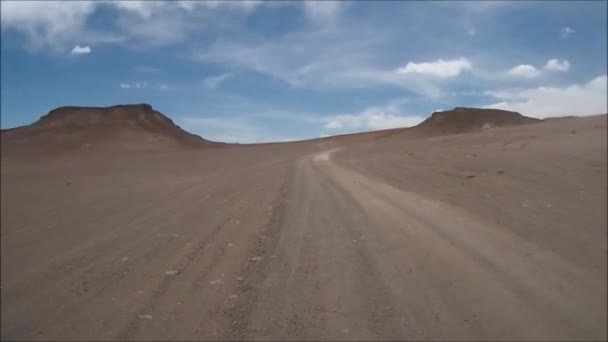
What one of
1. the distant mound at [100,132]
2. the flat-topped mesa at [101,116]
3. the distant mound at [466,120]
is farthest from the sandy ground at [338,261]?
the distant mound at [466,120]

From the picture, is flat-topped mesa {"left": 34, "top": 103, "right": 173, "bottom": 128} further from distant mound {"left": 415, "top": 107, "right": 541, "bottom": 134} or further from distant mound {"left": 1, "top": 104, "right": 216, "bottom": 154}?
distant mound {"left": 415, "top": 107, "right": 541, "bottom": 134}

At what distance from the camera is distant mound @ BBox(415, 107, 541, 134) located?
3638 centimetres

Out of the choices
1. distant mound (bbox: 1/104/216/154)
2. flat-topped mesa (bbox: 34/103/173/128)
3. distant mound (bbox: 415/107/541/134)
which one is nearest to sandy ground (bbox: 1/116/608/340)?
distant mound (bbox: 1/104/216/154)

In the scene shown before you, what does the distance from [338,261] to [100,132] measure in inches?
1211

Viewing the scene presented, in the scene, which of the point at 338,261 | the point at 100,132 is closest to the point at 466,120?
the point at 100,132

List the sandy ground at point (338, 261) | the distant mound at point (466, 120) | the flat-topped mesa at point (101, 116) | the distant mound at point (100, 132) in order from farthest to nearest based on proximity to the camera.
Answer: the distant mound at point (466, 120)
the flat-topped mesa at point (101, 116)
the distant mound at point (100, 132)
the sandy ground at point (338, 261)

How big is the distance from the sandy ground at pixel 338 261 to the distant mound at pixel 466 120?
27.8 m

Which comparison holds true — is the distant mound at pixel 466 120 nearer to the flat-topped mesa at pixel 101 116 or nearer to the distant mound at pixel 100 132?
the distant mound at pixel 100 132

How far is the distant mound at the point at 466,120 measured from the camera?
36.4 meters

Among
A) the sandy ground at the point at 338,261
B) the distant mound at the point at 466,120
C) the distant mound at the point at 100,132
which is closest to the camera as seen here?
the sandy ground at the point at 338,261

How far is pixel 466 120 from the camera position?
38.3m

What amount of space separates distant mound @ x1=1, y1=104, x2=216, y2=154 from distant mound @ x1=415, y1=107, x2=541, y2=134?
751 inches

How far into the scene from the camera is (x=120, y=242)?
674 centimetres

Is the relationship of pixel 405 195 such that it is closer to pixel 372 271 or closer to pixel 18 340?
pixel 372 271
